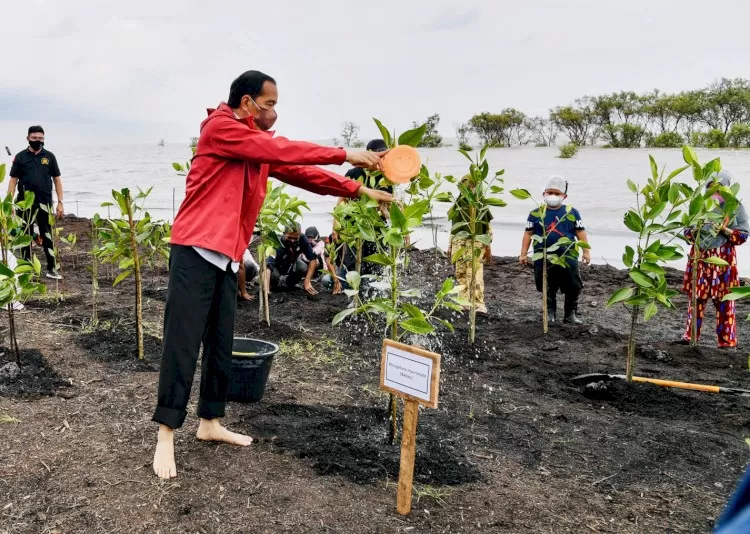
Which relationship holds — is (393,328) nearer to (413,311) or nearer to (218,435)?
(413,311)

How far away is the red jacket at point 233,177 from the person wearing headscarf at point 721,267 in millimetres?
2988

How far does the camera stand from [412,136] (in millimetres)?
2480

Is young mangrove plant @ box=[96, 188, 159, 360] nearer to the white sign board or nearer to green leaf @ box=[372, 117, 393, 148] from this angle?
green leaf @ box=[372, 117, 393, 148]

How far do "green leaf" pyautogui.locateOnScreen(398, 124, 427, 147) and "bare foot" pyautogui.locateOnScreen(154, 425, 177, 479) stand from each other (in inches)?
54.4

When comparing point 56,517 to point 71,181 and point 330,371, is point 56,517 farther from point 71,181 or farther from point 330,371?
point 71,181

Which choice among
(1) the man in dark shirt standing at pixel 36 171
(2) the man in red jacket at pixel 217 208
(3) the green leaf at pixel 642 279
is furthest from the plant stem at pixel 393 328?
(1) the man in dark shirt standing at pixel 36 171

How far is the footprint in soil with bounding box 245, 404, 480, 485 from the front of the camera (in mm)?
2621

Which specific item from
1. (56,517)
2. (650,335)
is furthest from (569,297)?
(56,517)

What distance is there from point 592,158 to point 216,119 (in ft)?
36.3

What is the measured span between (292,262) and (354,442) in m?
3.76

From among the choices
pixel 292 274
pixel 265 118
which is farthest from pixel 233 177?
pixel 292 274

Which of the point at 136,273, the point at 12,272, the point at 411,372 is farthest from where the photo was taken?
the point at 136,273

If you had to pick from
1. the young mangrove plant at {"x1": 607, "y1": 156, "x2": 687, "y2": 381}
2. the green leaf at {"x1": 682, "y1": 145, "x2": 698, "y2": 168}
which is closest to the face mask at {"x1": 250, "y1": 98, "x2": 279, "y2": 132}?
the young mangrove plant at {"x1": 607, "y1": 156, "x2": 687, "y2": 381}

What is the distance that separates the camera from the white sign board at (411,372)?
216cm
